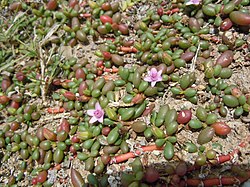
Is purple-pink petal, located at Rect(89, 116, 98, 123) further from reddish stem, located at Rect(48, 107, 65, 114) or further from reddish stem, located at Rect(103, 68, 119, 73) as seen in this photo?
reddish stem, located at Rect(103, 68, 119, 73)

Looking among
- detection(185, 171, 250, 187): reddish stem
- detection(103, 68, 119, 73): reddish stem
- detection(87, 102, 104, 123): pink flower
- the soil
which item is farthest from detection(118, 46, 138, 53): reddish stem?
detection(185, 171, 250, 187): reddish stem

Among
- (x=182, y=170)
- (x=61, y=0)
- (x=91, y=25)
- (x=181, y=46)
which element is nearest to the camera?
(x=182, y=170)

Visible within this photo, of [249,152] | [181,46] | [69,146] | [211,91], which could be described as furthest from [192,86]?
[69,146]

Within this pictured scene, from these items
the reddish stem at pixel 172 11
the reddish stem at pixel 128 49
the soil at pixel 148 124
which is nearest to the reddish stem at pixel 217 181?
the soil at pixel 148 124

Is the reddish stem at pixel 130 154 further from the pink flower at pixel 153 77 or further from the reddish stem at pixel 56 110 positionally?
the reddish stem at pixel 56 110

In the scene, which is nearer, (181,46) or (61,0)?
(181,46)

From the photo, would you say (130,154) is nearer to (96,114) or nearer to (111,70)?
(96,114)

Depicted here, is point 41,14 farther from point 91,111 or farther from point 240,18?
point 240,18

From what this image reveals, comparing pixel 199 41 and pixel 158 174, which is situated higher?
pixel 199 41

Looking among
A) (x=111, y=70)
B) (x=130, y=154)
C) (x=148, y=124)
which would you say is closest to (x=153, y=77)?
(x=148, y=124)
